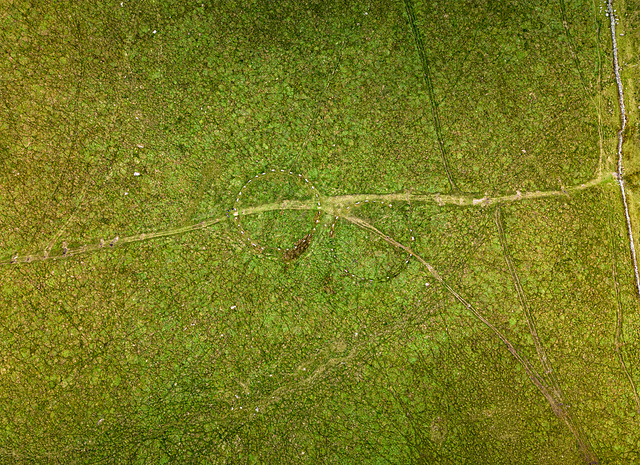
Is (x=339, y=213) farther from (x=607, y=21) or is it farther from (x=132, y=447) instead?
(x=607, y=21)

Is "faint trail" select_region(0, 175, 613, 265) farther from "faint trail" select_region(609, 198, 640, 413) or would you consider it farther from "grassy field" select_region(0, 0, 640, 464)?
"faint trail" select_region(609, 198, 640, 413)

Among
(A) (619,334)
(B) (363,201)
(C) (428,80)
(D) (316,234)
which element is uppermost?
(C) (428,80)


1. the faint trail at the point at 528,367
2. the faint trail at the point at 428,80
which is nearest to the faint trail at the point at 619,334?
the faint trail at the point at 528,367

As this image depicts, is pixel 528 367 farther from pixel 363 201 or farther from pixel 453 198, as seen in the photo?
pixel 363 201

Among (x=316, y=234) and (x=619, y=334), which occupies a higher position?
(x=316, y=234)

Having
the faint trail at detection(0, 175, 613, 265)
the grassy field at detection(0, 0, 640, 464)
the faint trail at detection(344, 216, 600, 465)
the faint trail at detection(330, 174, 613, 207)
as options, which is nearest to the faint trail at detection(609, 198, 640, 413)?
the grassy field at detection(0, 0, 640, 464)

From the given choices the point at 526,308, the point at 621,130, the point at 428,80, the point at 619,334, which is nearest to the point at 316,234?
the point at 428,80
